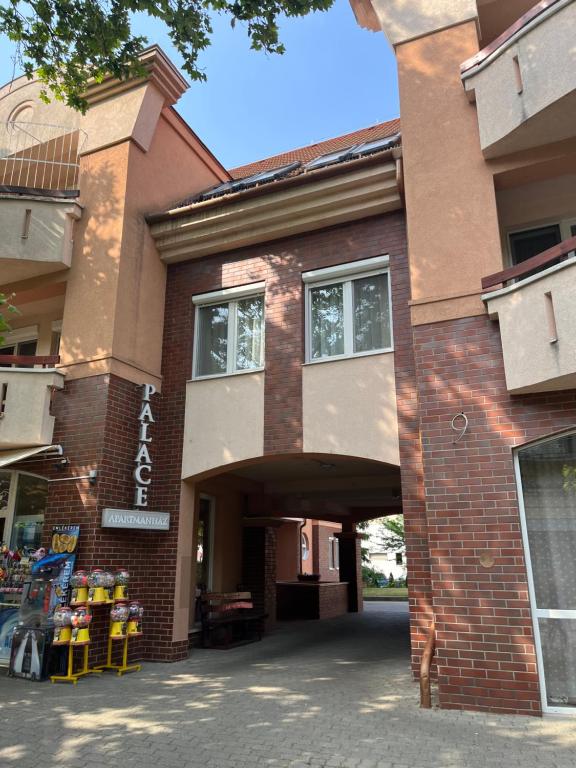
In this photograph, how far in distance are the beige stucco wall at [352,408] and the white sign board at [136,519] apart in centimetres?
246

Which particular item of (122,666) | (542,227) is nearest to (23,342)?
(122,666)

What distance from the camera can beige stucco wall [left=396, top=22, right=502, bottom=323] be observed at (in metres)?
7.02

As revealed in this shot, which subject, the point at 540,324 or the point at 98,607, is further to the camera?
the point at 98,607

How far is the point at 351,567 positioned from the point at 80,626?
42.7 feet

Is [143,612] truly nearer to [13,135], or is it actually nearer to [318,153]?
[13,135]

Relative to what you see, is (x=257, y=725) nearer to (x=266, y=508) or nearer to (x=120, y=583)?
(x=120, y=583)

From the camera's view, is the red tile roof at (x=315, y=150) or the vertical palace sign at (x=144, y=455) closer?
the vertical palace sign at (x=144, y=455)

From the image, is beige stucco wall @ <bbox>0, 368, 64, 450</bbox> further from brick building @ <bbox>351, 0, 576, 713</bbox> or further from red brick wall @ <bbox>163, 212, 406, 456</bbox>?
brick building @ <bbox>351, 0, 576, 713</bbox>

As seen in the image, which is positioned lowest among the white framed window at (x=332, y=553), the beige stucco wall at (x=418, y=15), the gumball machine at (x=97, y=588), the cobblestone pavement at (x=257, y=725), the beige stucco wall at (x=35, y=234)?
the cobblestone pavement at (x=257, y=725)

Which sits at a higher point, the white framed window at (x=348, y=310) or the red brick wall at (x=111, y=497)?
the white framed window at (x=348, y=310)

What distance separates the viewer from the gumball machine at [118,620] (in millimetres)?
7723

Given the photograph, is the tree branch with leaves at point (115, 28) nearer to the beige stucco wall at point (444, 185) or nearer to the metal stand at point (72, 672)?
the beige stucco wall at point (444, 185)

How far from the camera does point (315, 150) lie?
1467 centimetres

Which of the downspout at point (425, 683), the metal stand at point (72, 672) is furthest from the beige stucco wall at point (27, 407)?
the downspout at point (425, 683)
